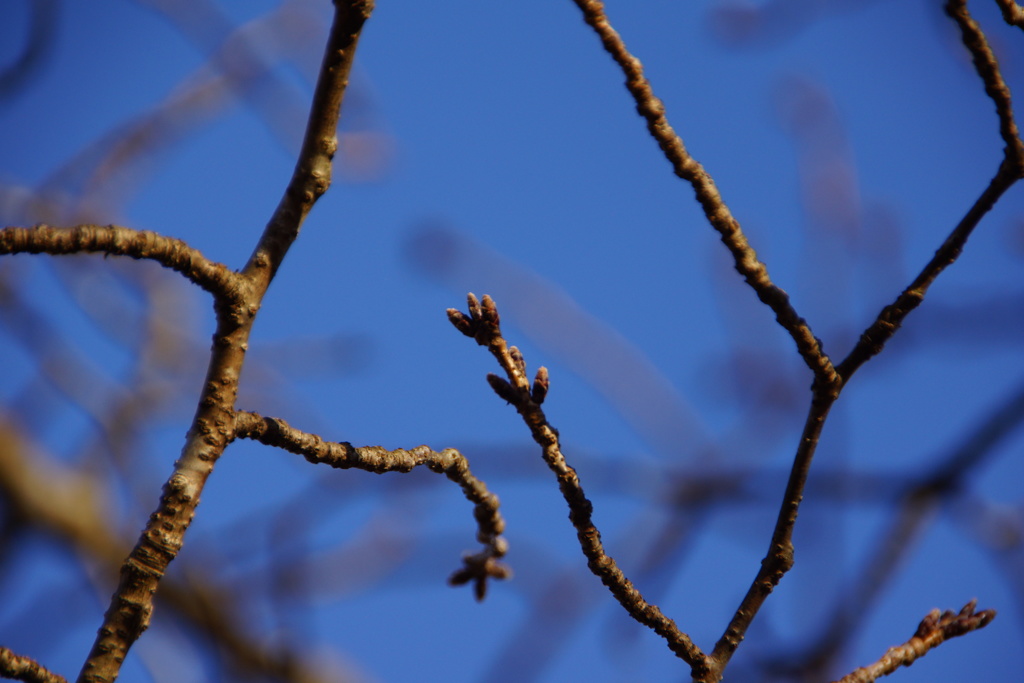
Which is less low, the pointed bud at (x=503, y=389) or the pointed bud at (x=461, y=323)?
the pointed bud at (x=461, y=323)

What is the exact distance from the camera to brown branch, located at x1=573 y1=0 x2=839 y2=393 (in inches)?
41.2

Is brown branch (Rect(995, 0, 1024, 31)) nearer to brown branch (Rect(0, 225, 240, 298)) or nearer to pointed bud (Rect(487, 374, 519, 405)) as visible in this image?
pointed bud (Rect(487, 374, 519, 405))

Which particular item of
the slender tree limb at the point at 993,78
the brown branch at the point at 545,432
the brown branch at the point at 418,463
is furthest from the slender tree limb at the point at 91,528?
the slender tree limb at the point at 993,78

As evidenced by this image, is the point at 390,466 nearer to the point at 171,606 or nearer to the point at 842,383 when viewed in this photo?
the point at 842,383

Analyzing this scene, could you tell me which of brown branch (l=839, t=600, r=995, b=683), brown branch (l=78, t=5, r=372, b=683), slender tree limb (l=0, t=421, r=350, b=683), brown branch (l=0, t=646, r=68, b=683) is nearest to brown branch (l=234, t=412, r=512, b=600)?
brown branch (l=78, t=5, r=372, b=683)

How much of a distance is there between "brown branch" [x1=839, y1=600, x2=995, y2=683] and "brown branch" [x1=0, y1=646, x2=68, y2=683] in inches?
41.8

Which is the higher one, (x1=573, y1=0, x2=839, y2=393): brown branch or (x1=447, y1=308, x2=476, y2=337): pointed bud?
(x1=573, y1=0, x2=839, y2=393): brown branch

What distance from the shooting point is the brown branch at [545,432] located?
108 cm

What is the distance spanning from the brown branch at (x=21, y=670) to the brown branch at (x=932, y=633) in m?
1.06

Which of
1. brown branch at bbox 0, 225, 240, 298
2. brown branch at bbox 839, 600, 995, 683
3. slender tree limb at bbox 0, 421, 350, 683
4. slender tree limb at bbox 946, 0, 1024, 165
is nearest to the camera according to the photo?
brown branch at bbox 0, 225, 240, 298

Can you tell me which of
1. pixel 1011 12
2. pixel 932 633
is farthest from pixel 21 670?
pixel 1011 12

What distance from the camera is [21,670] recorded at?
2.75ft

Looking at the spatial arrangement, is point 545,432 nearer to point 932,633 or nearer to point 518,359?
point 518,359

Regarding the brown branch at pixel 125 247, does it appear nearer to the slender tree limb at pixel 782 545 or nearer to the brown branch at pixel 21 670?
the brown branch at pixel 21 670
